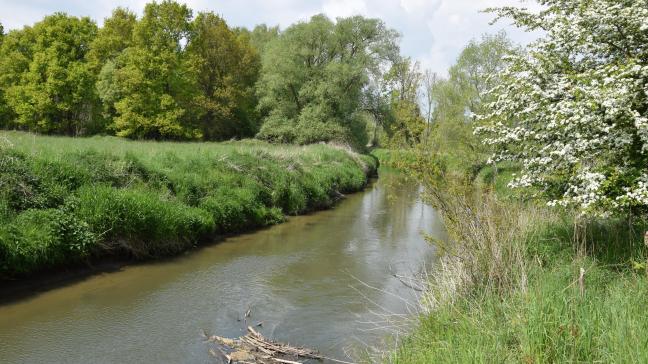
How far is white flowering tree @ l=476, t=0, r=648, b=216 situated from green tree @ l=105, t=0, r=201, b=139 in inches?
1163

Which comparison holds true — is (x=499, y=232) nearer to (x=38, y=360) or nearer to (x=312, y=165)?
(x=38, y=360)

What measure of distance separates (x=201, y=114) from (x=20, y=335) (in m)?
31.5

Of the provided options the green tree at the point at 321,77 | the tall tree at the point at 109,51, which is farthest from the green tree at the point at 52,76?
the green tree at the point at 321,77

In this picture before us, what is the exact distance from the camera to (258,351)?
6746mm

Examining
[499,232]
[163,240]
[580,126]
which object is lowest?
[163,240]

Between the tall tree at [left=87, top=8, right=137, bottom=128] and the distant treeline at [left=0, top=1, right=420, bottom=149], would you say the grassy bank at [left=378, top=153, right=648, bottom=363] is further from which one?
the tall tree at [left=87, top=8, right=137, bottom=128]

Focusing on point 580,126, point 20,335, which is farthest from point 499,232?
point 20,335

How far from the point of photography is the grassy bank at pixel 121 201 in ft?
31.0

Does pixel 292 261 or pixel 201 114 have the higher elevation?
pixel 201 114

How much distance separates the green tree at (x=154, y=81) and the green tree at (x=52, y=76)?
115 inches

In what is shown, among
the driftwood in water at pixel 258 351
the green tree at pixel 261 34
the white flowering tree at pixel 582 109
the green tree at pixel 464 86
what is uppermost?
the green tree at pixel 261 34

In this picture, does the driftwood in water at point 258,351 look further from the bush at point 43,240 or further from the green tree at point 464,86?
the green tree at point 464,86

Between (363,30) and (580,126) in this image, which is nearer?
(580,126)

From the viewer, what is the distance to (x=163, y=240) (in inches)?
468
